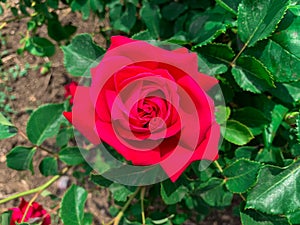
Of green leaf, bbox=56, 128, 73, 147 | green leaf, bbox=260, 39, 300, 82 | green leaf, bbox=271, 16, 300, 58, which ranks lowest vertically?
green leaf, bbox=56, 128, 73, 147

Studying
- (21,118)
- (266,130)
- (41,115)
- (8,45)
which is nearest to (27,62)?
(8,45)

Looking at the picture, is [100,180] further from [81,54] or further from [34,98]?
[34,98]

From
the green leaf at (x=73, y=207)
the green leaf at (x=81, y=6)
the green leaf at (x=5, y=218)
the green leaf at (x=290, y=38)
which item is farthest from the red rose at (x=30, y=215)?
the green leaf at (x=290, y=38)

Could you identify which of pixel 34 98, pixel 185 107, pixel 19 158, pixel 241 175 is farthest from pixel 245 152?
pixel 34 98

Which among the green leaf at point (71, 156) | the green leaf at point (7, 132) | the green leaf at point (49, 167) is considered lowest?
the green leaf at point (49, 167)

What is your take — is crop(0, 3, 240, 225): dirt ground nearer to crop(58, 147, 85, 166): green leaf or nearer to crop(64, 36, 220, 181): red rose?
crop(58, 147, 85, 166): green leaf

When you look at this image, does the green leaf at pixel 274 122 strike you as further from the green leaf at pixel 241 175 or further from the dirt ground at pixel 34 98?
the dirt ground at pixel 34 98

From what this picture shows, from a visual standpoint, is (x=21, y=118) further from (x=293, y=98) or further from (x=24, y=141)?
(x=293, y=98)

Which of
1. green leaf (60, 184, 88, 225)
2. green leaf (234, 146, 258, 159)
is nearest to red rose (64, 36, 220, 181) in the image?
green leaf (60, 184, 88, 225)
